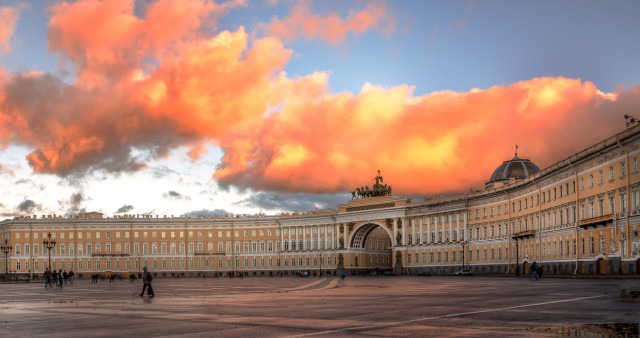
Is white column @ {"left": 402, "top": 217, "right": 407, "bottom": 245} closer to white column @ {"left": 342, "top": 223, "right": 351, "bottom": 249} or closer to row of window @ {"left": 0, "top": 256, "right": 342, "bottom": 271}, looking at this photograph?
white column @ {"left": 342, "top": 223, "right": 351, "bottom": 249}

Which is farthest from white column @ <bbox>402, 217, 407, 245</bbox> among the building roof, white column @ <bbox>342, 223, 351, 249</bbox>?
the building roof

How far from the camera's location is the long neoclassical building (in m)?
63.5

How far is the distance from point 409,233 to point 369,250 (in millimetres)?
21983

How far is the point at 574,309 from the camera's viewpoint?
1964 cm

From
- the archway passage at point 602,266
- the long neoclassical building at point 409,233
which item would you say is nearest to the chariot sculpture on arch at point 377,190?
the long neoclassical building at point 409,233

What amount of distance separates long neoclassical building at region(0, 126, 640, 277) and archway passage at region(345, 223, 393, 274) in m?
0.27

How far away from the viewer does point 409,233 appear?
424 ft

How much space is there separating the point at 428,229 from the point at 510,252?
28365mm

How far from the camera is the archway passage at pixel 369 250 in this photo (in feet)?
462

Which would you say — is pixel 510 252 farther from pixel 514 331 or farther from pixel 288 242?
pixel 514 331

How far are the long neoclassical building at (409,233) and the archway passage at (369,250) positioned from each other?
27 centimetres

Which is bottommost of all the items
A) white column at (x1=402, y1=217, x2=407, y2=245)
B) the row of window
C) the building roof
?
the row of window

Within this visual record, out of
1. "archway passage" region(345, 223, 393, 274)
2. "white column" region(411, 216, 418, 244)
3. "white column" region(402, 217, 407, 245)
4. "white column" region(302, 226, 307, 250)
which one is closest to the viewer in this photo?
"white column" region(411, 216, 418, 244)

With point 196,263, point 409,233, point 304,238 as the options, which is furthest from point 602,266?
point 196,263
